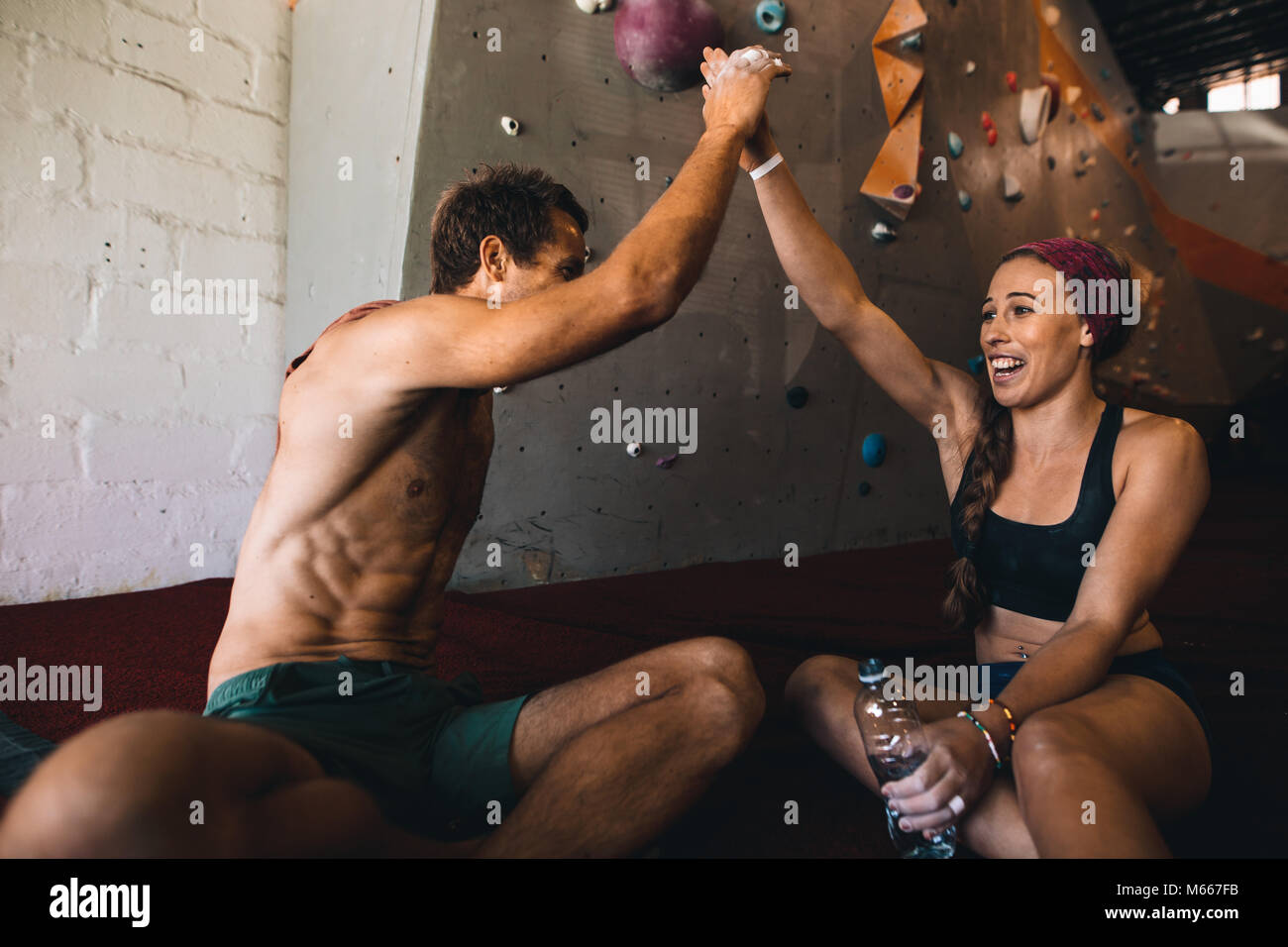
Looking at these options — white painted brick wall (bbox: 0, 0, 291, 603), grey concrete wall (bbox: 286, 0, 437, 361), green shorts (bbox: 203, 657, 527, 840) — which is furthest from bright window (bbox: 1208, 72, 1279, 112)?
green shorts (bbox: 203, 657, 527, 840)

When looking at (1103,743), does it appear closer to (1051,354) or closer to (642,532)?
(1051,354)

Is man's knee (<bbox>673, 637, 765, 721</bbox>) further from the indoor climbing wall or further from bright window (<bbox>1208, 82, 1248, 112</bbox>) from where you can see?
bright window (<bbox>1208, 82, 1248, 112</bbox>)

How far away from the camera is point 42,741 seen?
1.47m

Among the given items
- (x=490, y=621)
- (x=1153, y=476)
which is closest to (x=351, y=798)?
(x=1153, y=476)

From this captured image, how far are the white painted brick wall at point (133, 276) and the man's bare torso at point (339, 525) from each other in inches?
67.7

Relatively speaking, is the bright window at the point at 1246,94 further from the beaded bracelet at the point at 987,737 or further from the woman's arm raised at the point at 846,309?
the beaded bracelet at the point at 987,737

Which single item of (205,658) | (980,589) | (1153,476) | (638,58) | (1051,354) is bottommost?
(205,658)

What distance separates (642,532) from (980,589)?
1799 millimetres

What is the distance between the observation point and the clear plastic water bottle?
1122 millimetres

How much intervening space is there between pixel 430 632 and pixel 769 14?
304cm

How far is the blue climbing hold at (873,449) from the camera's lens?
392cm

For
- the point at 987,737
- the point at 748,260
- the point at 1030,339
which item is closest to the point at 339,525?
the point at 987,737

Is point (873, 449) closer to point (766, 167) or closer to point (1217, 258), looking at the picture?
point (766, 167)

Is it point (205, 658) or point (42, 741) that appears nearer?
point (42, 741)
